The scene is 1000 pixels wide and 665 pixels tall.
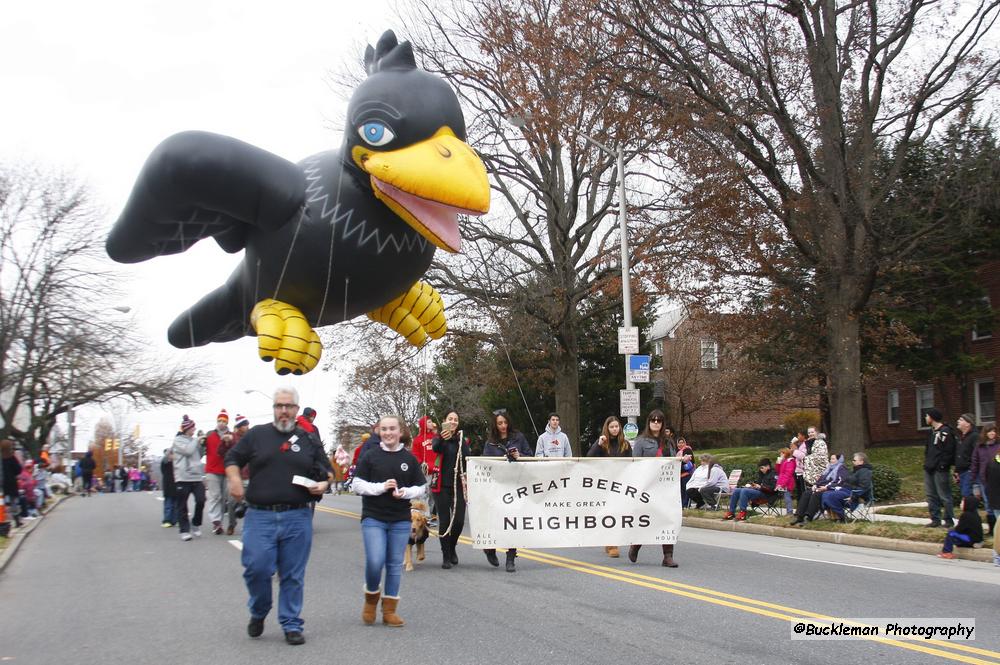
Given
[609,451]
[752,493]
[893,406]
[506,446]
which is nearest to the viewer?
[506,446]

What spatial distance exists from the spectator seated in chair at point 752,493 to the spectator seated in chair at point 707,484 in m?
1.62

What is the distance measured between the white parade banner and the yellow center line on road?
47 centimetres

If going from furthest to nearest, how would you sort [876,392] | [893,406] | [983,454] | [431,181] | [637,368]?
1. [876,392]
2. [893,406]
3. [637,368]
4. [983,454]
5. [431,181]

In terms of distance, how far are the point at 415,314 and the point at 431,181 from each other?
2070mm

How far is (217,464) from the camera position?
14156 mm

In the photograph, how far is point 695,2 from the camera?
20.9 m

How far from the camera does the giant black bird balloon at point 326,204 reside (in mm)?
7297

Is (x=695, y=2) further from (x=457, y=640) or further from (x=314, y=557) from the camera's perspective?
(x=457, y=640)

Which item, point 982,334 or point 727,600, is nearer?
point 727,600

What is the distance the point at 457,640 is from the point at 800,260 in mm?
18764

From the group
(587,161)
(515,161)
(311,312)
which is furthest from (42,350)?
(311,312)

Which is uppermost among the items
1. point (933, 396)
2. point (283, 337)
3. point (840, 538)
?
point (933, 396)

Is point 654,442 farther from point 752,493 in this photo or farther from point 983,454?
point 752,493

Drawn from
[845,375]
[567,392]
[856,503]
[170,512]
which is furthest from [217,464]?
[567,392]
